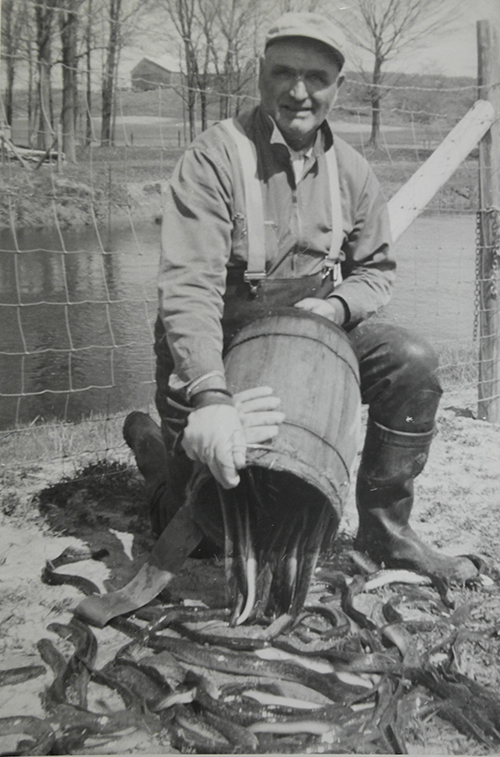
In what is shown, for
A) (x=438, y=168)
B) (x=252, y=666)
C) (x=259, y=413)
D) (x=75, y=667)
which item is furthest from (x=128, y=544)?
(x=438, y=168)

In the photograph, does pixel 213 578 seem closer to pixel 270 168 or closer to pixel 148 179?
pixel 270 168

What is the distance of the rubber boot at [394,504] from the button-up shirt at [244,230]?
0.45 meters

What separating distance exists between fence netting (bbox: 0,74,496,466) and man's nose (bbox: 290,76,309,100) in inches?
28.0

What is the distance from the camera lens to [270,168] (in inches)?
95.4

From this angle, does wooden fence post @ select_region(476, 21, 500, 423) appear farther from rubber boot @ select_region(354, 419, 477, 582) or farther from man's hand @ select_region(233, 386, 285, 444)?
man's hand @ select_region(233, 386, 285, 444)

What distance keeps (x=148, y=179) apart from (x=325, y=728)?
278 centimetres

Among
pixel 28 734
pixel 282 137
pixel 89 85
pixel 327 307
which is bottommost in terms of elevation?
pixel 28 734

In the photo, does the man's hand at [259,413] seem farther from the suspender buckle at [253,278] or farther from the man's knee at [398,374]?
the man's knee at [398,374]

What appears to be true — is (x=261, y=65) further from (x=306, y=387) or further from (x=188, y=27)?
(x=306, y=387)

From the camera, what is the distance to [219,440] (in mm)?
1908

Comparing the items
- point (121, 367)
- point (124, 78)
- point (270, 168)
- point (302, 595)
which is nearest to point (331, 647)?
point (302, 595)

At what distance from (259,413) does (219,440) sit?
0.42ft

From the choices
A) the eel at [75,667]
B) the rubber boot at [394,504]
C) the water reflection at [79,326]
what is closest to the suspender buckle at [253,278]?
the rubber boot at [394,504]

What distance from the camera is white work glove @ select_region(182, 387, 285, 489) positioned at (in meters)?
1.89
